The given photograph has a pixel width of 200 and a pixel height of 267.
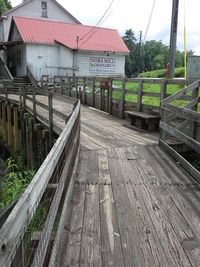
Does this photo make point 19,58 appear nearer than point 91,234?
No

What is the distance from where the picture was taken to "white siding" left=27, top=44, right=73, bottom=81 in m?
25.0

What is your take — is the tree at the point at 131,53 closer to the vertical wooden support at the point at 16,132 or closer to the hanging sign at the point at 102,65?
the hanging sign at the point at 102,65

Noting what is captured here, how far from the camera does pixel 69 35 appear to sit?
27781mm

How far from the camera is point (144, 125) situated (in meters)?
8.48

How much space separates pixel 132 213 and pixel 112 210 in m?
0.24

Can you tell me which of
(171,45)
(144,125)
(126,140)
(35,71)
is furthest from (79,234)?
(35,71)

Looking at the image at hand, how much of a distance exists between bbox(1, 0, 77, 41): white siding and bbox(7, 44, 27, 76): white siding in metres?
4.08

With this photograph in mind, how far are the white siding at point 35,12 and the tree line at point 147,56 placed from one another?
30276 millimetres

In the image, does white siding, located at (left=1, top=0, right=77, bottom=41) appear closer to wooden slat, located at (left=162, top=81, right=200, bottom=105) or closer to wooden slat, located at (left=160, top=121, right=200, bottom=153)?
wooden slat, located at (left=162, top=81, right=200, bottom=105)

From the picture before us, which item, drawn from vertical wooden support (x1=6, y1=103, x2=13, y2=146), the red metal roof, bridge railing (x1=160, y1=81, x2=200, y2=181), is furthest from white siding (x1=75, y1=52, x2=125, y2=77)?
bridge railing (x1=160, y1=81, x2=200, y2=181)

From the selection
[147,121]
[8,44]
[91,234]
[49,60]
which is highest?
[8,44]

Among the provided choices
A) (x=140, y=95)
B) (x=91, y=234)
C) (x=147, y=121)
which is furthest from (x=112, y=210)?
(x=140, y=95)

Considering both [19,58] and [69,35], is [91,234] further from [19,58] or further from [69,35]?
[69,35]

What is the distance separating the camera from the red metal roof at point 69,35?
25.7 m
